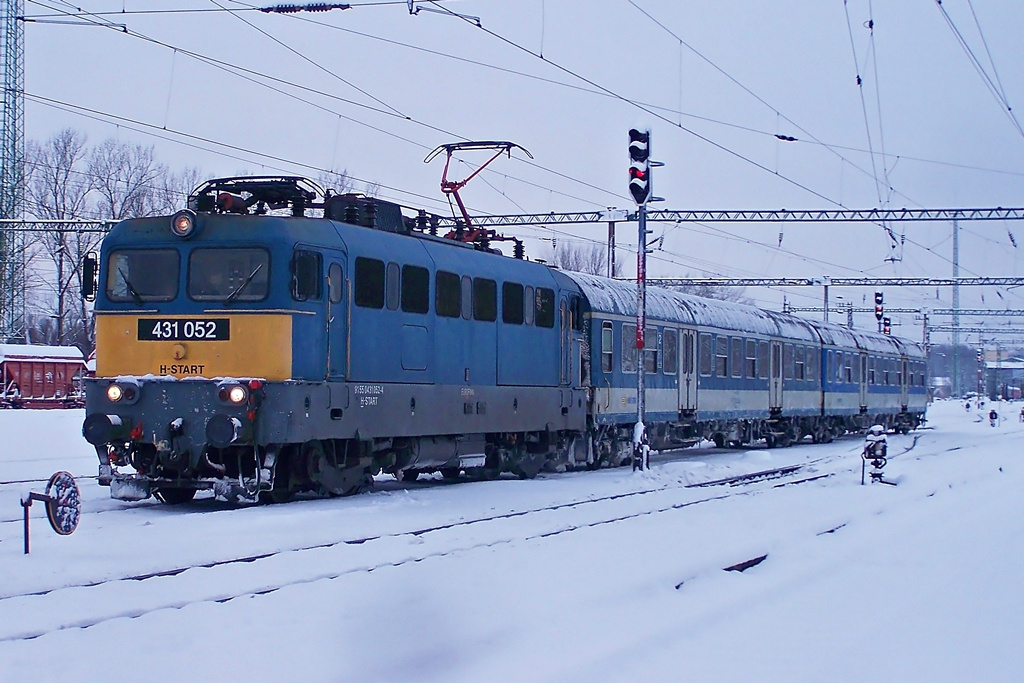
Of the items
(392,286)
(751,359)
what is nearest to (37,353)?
(751,359)

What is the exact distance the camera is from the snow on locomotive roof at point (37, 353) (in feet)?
164

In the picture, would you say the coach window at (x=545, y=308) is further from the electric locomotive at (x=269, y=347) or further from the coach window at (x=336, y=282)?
the coach window at (x=336, y=282)

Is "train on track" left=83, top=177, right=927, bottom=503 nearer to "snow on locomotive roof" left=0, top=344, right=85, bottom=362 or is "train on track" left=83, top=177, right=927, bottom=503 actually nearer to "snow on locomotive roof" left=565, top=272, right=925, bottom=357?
"snow on locomotive roof" left=565, top=272, right=925, bottom=357

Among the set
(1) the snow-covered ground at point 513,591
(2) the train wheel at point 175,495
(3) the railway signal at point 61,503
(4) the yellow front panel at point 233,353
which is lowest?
(1) the snow-covered ground at point 513,591

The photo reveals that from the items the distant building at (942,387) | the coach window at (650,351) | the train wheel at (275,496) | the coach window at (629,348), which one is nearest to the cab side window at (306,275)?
the train wheel at (275,496)

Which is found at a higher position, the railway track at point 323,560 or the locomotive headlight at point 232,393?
the locomotive headlight at point 232,393

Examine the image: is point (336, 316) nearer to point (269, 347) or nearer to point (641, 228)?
point (269, 347)

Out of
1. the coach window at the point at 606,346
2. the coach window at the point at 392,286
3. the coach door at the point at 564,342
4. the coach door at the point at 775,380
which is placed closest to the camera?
the coach window at the point at 392,286

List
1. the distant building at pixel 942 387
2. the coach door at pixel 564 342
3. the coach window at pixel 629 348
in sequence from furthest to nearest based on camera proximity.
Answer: the distant building at pixel 942 387 → the coach window at pixel 629 348 → the coach door at pixel 564 342

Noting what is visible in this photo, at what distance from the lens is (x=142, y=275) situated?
1463 centimetres

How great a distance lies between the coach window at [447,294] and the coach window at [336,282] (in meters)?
2.27

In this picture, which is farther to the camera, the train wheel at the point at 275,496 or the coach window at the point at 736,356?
the coach window at the point at 736,356

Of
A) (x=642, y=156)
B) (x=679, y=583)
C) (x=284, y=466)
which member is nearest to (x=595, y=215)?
(x=642, y=156)

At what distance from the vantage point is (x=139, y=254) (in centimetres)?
1473
